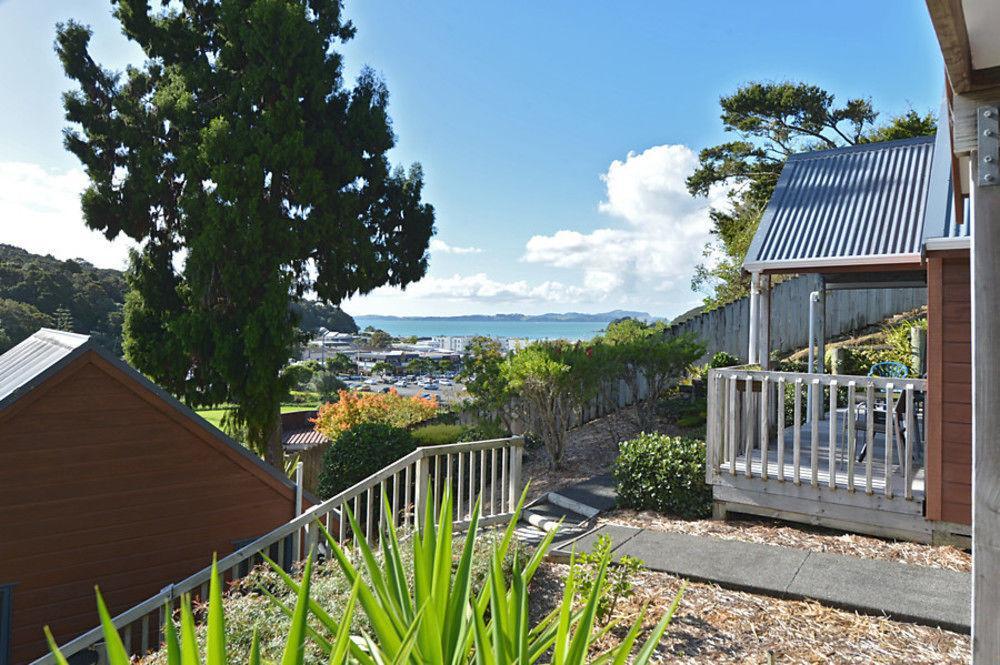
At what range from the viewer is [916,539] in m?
5.30

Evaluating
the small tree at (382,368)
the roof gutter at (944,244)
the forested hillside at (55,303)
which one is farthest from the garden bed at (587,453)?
the small tree at (382,368)

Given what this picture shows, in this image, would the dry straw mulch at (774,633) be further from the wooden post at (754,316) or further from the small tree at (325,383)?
the small tree at (325,383)

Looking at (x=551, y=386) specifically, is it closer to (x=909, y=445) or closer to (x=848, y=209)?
(x=848, y=209)

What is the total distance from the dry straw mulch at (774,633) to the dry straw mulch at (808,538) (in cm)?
137

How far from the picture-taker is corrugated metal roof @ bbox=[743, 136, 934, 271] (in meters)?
6.82

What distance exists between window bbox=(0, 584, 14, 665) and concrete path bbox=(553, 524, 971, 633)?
5671 mm

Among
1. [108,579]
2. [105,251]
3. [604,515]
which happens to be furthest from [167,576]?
[105,251]

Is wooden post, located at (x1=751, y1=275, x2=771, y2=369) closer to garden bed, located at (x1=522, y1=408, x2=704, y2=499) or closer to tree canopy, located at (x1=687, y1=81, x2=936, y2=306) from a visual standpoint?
garden bed, located at (x1=522, y1=408, x2=704, y2=499)

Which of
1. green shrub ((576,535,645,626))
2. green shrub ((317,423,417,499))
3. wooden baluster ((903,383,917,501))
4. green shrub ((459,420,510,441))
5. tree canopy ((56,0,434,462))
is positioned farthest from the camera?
tree canopy ((56,0,434,462))

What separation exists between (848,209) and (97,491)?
9.12 metres

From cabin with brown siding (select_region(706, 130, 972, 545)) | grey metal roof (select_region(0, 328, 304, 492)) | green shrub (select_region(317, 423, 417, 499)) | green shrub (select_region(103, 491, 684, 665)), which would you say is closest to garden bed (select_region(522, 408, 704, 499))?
green shrub (select_region(317, 423, 417, 499))

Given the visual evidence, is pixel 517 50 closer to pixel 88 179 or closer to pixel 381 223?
pixel 381 223

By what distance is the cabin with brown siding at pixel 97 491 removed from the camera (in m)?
6.64

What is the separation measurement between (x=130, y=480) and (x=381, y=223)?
29.5ft
